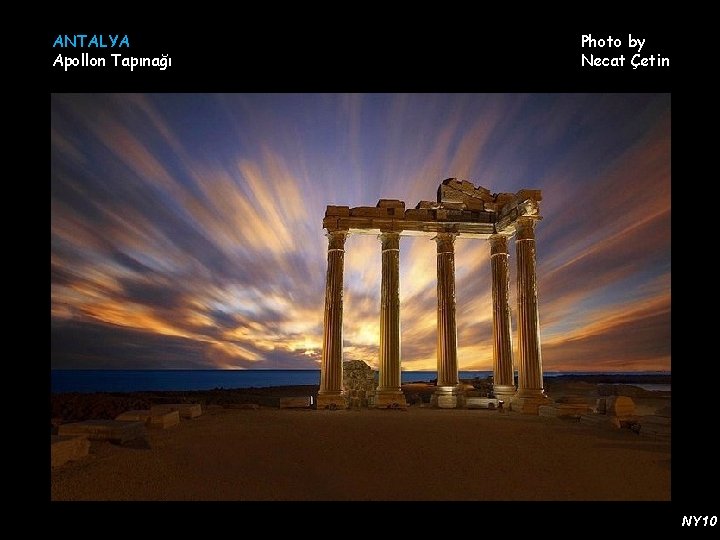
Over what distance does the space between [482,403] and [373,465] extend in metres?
14.7

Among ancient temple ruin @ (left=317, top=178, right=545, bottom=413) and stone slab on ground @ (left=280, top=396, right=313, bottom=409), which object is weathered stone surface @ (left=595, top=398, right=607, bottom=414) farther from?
stone slab on ground @ (left=280, top=396, right=313, bottom=409)

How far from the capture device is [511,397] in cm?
2255

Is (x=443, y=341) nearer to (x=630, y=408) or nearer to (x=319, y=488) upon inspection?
(x=630, y=408)

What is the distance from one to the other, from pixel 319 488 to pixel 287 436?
544 cm

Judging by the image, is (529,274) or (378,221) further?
(378,221)

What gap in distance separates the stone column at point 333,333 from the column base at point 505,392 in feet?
26.2

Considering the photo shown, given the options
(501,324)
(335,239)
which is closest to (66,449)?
(335,239)

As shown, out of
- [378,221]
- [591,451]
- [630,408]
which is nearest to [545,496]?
[591,451]

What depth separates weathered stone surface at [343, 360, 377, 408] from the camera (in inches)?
926

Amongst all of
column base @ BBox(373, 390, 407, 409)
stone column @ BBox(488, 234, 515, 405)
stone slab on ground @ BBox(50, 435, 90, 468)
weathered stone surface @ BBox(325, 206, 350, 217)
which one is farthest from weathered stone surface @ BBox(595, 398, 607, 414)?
stone slab on ground @ BBox(50, 435, 90, 468)

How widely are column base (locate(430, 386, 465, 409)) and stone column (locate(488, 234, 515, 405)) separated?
211 centimetres

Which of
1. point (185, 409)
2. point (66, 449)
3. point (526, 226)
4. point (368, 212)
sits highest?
point (368, 212)

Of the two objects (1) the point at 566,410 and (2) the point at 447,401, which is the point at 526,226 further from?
(2) the point at 447,401

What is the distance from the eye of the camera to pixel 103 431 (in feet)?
38.0
